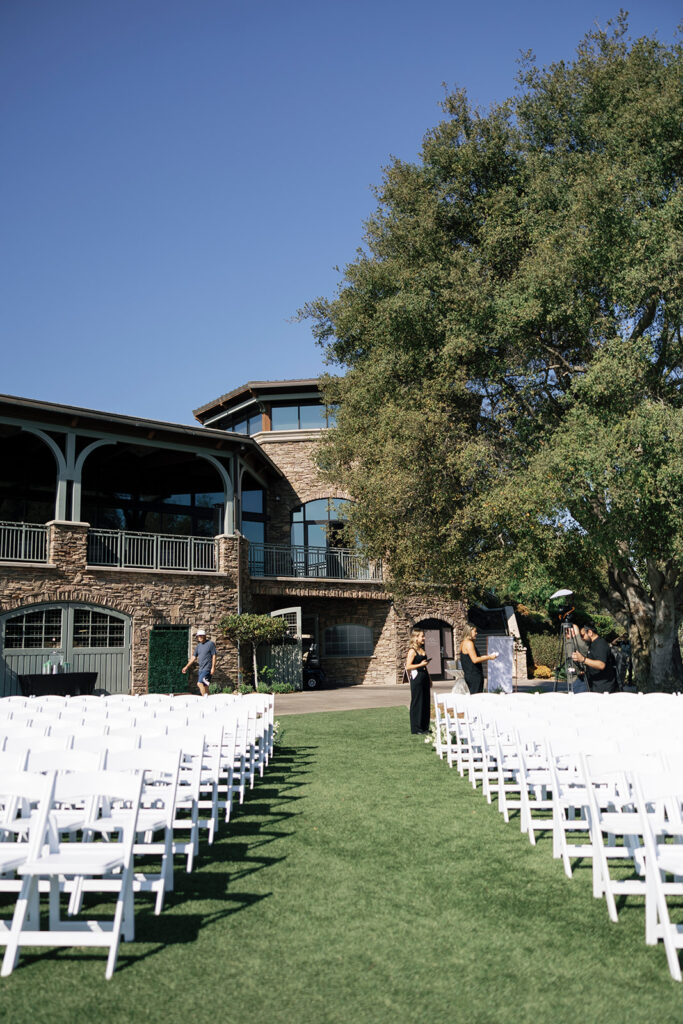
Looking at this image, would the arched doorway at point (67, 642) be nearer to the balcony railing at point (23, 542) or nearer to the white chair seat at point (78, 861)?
the balcony railing at point (23, 542)

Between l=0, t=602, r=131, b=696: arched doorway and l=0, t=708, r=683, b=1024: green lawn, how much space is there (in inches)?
572

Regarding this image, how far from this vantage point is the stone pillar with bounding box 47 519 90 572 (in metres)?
20.0

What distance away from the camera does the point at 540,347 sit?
53.9 ft

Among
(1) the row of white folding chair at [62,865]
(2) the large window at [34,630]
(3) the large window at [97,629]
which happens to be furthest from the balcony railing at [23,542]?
(1) the row of white folding chair at [62,865]

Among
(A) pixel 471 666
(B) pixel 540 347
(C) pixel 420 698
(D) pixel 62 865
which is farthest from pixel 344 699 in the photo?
(D) pixel 62 865

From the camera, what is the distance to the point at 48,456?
23859mm

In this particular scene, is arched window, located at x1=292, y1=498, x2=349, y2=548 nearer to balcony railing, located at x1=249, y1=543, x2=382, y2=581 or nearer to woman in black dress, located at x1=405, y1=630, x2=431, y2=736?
balcony railing, located at x1=249, y1=543, x2=382, y2=581

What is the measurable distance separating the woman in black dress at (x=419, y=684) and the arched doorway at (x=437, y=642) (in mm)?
16588

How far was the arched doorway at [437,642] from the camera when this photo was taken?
2883 centimetres

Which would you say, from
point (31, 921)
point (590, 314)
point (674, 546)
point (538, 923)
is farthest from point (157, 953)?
point (590, 314)

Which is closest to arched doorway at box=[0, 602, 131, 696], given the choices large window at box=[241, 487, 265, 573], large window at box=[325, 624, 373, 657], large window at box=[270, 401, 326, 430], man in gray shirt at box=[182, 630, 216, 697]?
man in gray shirt at box=[182, 630, 216, 697]

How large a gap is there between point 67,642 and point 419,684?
1135 centimetres

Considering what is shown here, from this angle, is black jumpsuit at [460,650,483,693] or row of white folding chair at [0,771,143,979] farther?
black jumpsuit at [460,650,483,693]

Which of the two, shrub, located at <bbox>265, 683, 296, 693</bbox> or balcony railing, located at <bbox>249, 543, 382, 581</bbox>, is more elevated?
balcony railing, located at <bbox>249, 543, 382, 581</bbox>
